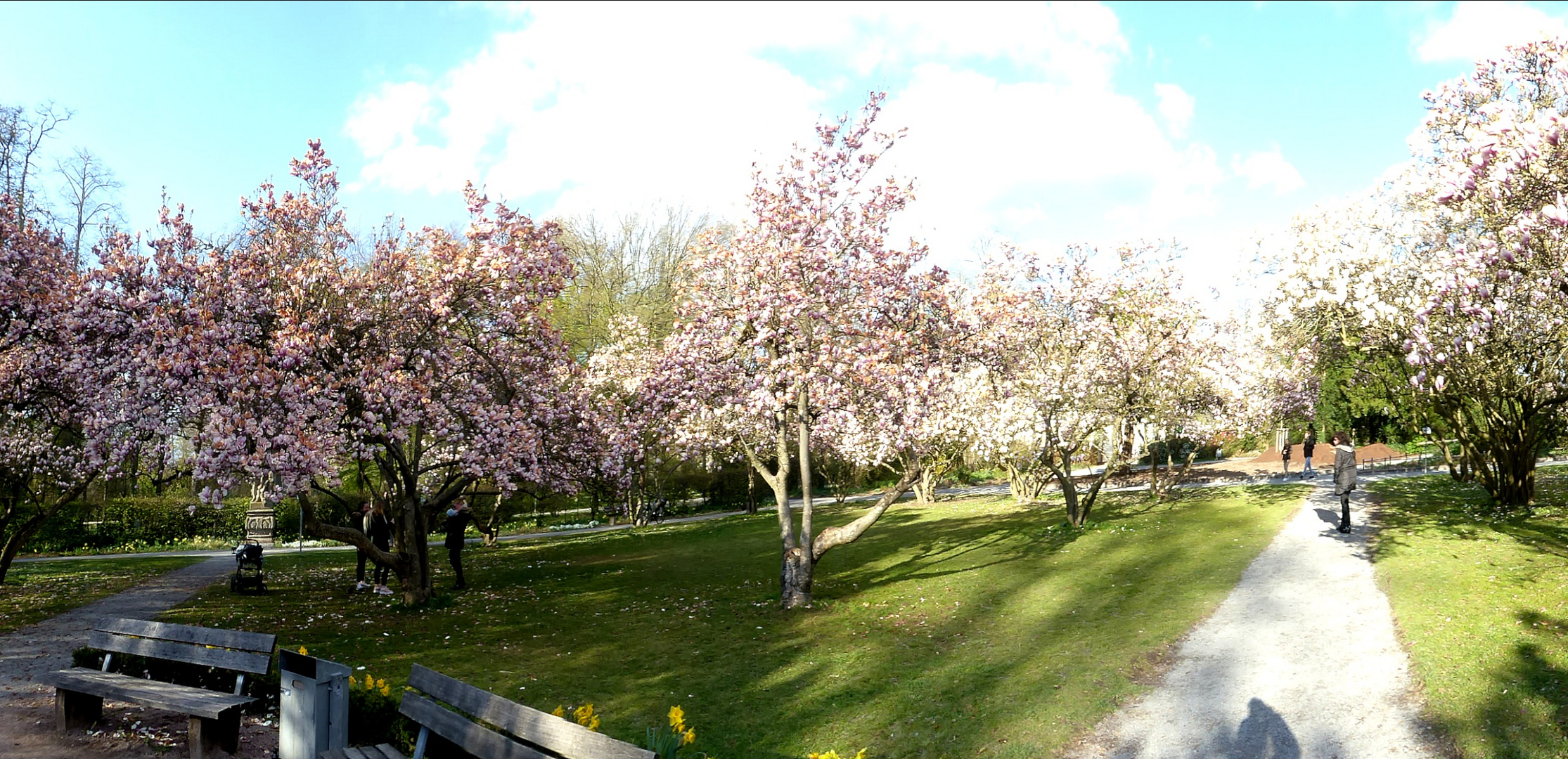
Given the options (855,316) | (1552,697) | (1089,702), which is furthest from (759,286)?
(1552,697)

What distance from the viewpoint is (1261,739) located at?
7.52 m

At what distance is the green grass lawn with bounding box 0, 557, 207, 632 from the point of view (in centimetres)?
1473

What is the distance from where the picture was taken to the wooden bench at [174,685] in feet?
22.2

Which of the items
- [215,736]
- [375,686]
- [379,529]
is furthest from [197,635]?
[379,529]

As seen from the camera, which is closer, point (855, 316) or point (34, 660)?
point (34, 660)

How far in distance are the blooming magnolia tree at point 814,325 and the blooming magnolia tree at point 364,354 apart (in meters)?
2.59

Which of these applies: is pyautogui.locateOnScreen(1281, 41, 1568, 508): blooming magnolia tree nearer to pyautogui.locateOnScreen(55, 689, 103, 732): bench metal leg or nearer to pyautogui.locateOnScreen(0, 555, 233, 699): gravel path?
pyautogui.locateOnScreen(55, 689, 103, 732): bench metal leg

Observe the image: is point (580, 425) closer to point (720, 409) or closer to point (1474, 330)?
point (720, 409)

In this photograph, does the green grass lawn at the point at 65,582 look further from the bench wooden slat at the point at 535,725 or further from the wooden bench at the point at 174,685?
the bench wooden slat at the point at 535,725

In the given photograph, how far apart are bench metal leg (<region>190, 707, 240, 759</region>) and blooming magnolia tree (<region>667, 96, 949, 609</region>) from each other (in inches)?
316

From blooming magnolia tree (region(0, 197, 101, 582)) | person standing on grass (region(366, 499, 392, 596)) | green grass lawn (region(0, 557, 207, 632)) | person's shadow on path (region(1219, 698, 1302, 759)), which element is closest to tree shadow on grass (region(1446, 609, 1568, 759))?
person's shadow on path (region(1219, 698, 1302, 759))

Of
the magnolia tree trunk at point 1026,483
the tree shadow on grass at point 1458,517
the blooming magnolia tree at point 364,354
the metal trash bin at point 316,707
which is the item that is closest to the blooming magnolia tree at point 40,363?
the blooming magnolia tree at point 364,354

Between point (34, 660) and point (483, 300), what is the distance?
7.09 metres

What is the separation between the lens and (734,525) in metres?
27.8
